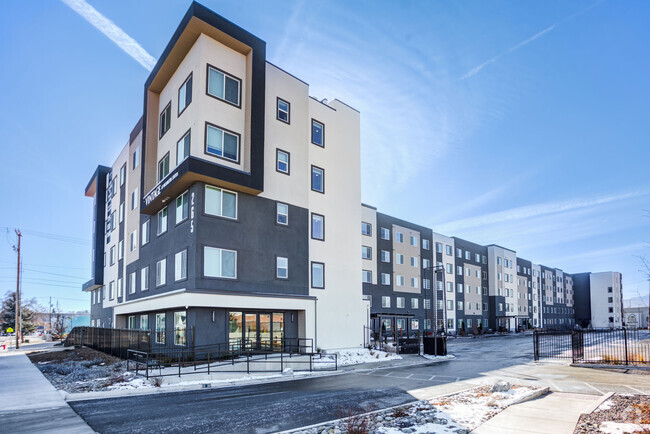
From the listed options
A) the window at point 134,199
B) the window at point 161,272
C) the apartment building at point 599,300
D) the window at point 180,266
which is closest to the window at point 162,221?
the window at point 161,272

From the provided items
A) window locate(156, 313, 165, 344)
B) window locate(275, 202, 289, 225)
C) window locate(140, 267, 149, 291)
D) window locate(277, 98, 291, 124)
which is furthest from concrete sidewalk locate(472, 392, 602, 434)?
window locate(140, 267, 149, 291)

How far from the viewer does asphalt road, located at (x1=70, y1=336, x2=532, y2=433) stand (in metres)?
10.0

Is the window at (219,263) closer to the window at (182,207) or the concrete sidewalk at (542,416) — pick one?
the window at (182,207)

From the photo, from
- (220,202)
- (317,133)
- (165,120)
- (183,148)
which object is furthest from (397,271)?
(183,148)

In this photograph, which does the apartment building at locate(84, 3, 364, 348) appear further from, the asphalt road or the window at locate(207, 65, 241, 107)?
the asphalt road

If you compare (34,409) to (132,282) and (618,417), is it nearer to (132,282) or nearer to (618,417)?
(618,417)

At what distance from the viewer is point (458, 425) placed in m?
9.02

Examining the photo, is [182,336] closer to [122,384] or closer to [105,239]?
[122,384]

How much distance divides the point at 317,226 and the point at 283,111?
7763 millimetres

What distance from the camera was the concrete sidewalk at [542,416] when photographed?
8.52 meters

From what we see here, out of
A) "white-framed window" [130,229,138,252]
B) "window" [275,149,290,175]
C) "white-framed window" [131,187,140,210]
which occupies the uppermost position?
"window" [275,149,290,175]

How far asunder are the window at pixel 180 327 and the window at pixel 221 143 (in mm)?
8639

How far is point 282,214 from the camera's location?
27188mm

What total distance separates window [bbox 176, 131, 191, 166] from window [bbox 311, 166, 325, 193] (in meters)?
8.77
